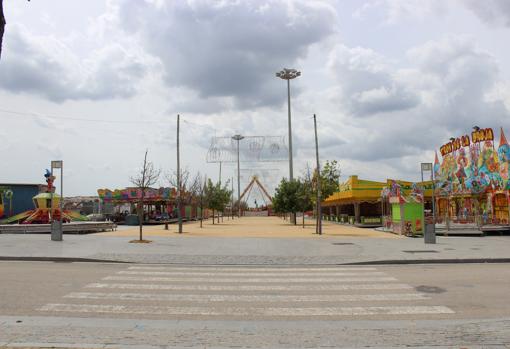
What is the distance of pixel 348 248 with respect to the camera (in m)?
21.0

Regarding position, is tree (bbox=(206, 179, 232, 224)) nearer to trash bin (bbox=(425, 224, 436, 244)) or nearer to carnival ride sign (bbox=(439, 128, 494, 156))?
carnival ride sign (bbox=(439, 128, 494, 156))

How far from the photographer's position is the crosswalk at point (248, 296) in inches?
325

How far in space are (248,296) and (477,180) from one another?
1293 inches

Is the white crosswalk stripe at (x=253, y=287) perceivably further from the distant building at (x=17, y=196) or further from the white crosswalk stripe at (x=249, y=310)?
the distant building at (x=17, y=196)

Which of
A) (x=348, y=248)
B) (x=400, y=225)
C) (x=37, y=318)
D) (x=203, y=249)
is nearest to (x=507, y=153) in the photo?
(x=400, y=225)

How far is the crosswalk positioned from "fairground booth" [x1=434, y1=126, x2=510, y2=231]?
900 inches

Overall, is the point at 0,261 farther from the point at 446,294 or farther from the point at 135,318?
the point at 446,294

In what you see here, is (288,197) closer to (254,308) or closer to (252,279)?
(252,279)

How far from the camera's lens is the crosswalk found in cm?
827

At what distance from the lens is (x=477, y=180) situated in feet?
123

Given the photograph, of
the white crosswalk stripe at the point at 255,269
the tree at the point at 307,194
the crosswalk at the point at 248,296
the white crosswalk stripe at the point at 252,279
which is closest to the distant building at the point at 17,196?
the tree at the point at 307,194

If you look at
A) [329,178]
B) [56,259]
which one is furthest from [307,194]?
[56,259]

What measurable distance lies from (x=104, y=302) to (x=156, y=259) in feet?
25.4

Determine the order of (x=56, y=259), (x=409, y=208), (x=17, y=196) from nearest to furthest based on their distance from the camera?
(x=56, y=259) → (x=409, y=208) → (x=17, y=196)
